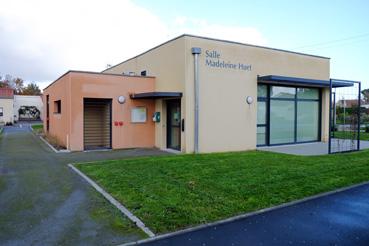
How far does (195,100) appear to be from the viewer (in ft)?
38.3

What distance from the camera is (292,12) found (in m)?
15.0

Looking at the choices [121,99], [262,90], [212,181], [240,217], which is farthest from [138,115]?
[240,217]

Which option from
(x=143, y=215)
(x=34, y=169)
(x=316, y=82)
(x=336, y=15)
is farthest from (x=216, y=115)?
(x=336, y=15)

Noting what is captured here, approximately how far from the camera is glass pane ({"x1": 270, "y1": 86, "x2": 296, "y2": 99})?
46.1 feet

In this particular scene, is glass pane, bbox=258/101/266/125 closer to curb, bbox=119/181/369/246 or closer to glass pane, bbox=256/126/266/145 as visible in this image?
glass pane, bbox=256/126/266/145

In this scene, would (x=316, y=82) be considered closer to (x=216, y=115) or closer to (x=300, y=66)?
(x=300, y=66)

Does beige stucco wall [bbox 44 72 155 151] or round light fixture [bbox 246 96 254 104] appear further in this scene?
round light fixture [bbox 246 96 254 104]

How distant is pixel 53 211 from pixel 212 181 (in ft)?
11.3

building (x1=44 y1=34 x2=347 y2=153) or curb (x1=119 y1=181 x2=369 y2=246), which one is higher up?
building (x1=44 y1=34 x2=347 y2=153)

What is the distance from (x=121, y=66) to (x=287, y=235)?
15782 millimetres

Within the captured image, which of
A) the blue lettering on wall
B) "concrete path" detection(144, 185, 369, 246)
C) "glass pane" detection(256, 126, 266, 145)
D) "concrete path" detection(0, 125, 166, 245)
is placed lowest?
"concrete path" detection(144, 185, 369, 246)

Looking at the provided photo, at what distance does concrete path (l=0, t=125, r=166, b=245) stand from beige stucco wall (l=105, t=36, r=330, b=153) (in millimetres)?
5333

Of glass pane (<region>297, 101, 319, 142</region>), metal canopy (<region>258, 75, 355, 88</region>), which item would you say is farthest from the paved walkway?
metal canopy (<region>258, 75, 355, 88</region>)

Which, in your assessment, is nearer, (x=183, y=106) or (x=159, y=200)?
(x=159, y=200)
